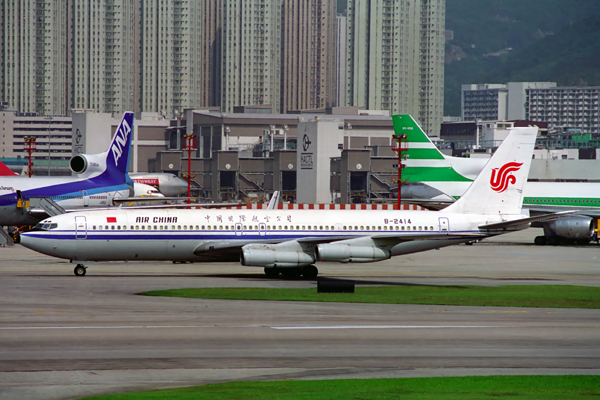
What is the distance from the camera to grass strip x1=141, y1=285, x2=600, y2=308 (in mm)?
32469

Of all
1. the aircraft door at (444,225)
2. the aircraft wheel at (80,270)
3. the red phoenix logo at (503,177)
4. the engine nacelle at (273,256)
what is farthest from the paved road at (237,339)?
the red phoenix logo at (503,177)

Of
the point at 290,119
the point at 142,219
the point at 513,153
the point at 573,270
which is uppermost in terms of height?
the point at 290,119

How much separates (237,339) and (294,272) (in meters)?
17.9

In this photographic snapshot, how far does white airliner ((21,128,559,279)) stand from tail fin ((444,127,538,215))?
55 mm

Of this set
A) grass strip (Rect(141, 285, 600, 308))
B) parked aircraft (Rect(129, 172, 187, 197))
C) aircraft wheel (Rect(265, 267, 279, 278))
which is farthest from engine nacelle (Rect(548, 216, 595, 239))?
parked aircraft (Rect(129, 172, 187, 197))

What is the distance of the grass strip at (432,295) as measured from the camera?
32.5 meters

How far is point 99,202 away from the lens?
6869cm

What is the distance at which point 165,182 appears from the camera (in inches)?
5443

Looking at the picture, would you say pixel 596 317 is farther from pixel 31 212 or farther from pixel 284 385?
pixel 31 212

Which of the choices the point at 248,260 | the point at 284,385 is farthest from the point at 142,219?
the point at 284,385

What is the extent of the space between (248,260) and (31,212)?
31516 millimetres

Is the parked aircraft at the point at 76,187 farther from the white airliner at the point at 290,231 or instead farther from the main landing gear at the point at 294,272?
the main landing gear at the point at 294,272

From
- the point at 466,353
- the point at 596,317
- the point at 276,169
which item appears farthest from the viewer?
the point at 276,169

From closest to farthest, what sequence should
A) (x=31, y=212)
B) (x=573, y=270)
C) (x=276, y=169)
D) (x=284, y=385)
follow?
(x=284, y=385) < (x=573, y=270) < (x=31, y=212) < (x=276, y=169)
